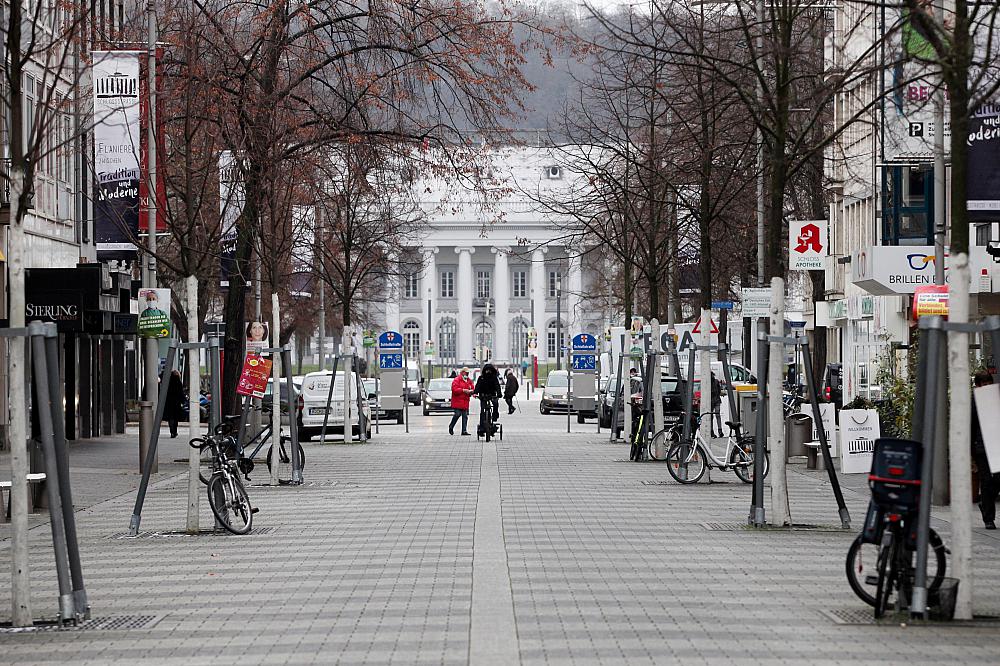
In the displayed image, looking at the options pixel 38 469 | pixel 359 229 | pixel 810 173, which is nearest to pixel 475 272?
pixel 359 229

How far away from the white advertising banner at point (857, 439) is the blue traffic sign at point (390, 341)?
81.5 feet

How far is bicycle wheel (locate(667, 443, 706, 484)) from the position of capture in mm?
22531

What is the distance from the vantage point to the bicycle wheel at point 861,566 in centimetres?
1055

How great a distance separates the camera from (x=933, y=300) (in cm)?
2320

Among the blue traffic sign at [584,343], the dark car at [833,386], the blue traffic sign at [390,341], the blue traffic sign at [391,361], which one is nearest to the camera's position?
the dark car at [833,386]

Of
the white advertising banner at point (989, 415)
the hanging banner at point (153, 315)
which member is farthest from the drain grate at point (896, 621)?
the hanging banner at point (153, 315)

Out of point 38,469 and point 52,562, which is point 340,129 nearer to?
point 38,469

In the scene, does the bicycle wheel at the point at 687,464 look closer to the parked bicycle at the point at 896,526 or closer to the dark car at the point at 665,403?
the dark car at the point at 665,403

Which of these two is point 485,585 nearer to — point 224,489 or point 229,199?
point 224,489

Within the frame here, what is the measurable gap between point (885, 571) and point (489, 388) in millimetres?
30979

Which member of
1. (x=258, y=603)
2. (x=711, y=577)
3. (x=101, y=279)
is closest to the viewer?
(x=258, y=603)

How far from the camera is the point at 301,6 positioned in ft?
84.8

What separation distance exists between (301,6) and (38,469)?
32.5 ft

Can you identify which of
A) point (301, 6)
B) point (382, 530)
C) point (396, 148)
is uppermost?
point (301, 6)
